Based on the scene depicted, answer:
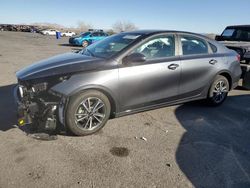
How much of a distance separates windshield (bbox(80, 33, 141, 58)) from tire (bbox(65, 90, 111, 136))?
81 cm

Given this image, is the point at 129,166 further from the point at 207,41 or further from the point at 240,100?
the point at 240,100

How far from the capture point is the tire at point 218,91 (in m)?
5.40

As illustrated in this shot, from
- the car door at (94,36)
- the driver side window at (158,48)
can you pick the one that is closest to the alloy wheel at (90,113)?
the driver side window at (158,48)

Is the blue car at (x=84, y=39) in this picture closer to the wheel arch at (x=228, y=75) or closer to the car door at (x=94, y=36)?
the car door at (x=94, y=36)

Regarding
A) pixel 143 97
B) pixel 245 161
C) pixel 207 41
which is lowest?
pixel 245 161

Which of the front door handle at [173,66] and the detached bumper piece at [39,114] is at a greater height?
the front door handle at [173,66]

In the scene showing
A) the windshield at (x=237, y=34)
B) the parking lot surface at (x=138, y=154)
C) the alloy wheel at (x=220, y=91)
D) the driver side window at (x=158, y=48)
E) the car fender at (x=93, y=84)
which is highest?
the windshield at (x=237, y=34)

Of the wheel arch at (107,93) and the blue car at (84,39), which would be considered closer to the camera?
the wheel arch at (107,93)

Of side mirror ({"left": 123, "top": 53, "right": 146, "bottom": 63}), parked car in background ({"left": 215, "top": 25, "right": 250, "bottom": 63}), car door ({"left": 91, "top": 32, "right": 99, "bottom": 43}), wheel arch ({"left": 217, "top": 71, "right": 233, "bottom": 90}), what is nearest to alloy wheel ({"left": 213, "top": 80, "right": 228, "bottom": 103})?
wheel arch ({"left": 217, "top": 71, "right": 233, "bottom": 90})

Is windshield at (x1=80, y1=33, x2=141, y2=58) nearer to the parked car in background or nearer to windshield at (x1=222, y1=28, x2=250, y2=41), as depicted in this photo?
the parked car in background

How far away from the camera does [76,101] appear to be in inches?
148

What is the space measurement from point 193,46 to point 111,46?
169 centimetres

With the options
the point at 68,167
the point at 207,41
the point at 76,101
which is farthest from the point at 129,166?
the point at 207,41

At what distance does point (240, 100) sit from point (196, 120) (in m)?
2.12
